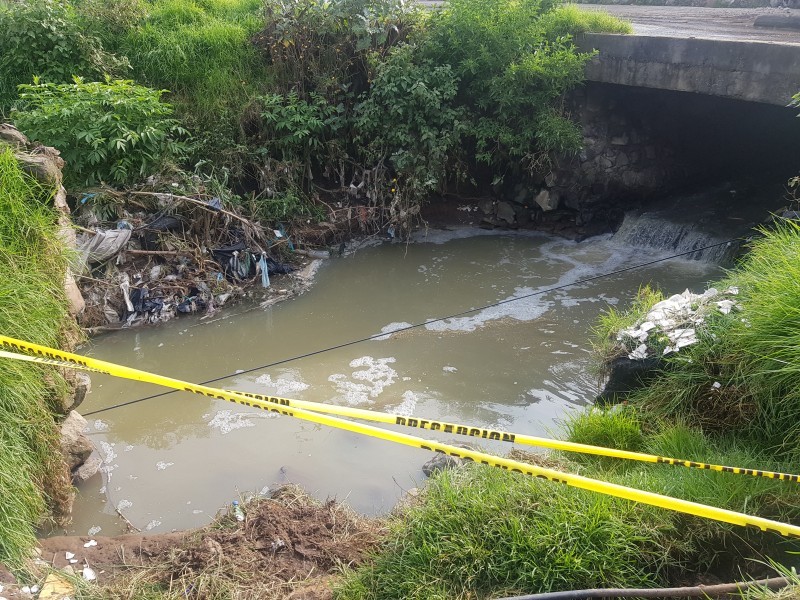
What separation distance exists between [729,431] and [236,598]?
2769 mm

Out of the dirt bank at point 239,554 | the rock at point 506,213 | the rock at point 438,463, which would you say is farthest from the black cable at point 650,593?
the rock at point 506,213

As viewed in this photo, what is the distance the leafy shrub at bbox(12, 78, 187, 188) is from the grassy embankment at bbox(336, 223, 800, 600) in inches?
216

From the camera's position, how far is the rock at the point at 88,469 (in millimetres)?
4281

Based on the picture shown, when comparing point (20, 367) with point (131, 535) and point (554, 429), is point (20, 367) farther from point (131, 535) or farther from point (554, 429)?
point (554, 429)

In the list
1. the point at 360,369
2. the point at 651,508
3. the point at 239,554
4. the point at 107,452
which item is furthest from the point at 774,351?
the point at 107,452

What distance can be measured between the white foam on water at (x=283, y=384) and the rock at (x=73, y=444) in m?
1.57

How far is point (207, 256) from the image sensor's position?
23.6 ft

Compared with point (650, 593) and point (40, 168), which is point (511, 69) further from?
point (650, 593)

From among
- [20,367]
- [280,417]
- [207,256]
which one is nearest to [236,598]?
[20,367]

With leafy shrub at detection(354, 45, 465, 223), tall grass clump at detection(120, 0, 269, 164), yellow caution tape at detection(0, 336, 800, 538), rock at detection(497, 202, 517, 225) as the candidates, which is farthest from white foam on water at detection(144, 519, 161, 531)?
rock at detection(497, 202, 517, 225)

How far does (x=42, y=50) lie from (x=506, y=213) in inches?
247

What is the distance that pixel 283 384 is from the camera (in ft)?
18.4

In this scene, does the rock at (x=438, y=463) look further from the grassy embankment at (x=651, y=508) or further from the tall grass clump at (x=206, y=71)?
the tall grass clump at (x=206, y=71)

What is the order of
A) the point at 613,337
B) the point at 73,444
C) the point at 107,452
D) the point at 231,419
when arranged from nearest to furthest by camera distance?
the point at 73,444 < the point at 613,337 < the point at 107,452 < the point at 231,419
